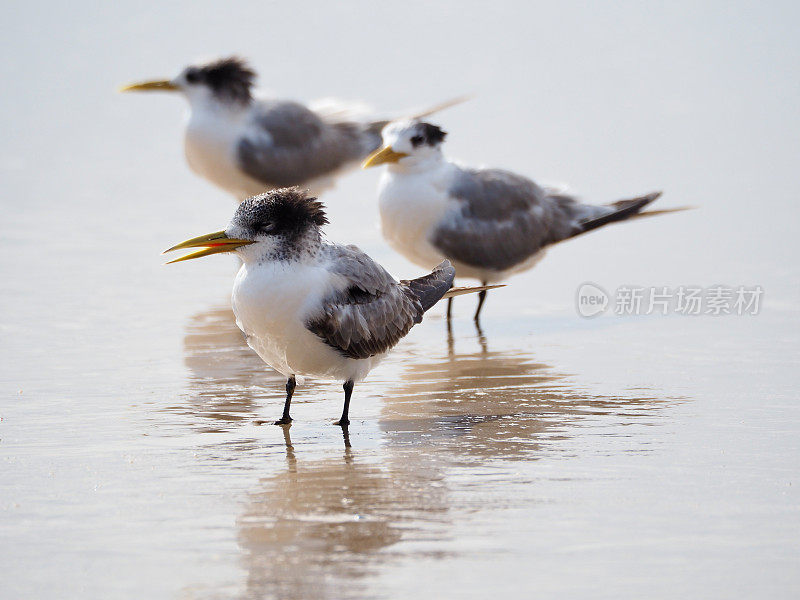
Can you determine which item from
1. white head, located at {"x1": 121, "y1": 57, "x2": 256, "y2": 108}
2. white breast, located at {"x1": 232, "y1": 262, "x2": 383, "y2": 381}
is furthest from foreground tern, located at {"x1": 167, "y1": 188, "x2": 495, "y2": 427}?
white head, located at {"x1": 121, "y1": 57, "x2": 256, "y2": 108}

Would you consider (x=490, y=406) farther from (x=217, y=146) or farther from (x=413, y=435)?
(x=217, y=146)

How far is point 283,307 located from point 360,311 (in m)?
0.39

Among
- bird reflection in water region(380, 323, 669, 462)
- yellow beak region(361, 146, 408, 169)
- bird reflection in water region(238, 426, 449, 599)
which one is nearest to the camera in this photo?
bird reflection in water region(238, 426, 449, 599)

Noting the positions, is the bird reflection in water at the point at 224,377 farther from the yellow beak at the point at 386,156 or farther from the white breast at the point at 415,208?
the yellow beak at the point at 386,156

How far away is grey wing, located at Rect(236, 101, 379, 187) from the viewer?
31.7 feet

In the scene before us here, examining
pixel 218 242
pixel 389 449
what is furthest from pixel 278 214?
pixel 389 449

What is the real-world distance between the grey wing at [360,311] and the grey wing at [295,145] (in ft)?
14.0

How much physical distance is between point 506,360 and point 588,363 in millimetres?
389

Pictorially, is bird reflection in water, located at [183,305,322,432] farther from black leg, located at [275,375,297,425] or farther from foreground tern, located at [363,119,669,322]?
foreground tern, located at [363,119,669,322]

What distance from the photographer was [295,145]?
32.2 feet

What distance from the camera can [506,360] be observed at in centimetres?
654

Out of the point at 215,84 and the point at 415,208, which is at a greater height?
the point at 215,84

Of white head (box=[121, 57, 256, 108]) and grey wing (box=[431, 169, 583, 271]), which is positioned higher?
white head (box=[121, 57, 256, 108])

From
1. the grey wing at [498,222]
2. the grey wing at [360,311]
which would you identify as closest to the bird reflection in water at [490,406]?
the grey wing at [360,311]
